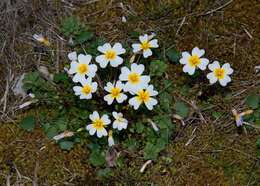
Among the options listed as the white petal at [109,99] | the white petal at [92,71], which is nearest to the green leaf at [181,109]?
the white petal at [109,99]

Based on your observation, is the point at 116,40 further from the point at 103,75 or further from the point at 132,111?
the point at 132,111

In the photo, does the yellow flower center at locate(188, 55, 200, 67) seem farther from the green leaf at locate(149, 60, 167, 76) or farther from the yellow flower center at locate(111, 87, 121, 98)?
the yellow flower center at locate(111, 87, 121, 98)

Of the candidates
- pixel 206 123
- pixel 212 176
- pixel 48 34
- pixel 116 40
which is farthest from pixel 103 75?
pixel 212 176

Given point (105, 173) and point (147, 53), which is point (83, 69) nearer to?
point (147, 53)

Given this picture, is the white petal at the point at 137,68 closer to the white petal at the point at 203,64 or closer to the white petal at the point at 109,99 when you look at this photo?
the white petal at the point at 109,99

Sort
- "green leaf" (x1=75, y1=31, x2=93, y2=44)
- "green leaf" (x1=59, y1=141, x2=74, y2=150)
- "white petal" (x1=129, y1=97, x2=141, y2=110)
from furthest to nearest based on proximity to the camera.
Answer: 1. "green leaf" (x1=75, y1=31, x2=93, y2=44)
2. "green leaf" (x1=59, y1=141, x2=74, y2=150)
3. "white petal" (x1=129, y1=97, x2=141, y2=110)

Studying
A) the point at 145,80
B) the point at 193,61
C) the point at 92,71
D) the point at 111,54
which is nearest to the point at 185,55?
the point at 193,61

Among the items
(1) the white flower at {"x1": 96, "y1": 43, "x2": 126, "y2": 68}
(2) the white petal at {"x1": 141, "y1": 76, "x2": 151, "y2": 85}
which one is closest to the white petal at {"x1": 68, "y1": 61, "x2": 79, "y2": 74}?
(1) the white flower at {"x1": 96, "y1": 43, "x2": 126, "y2": 68}
